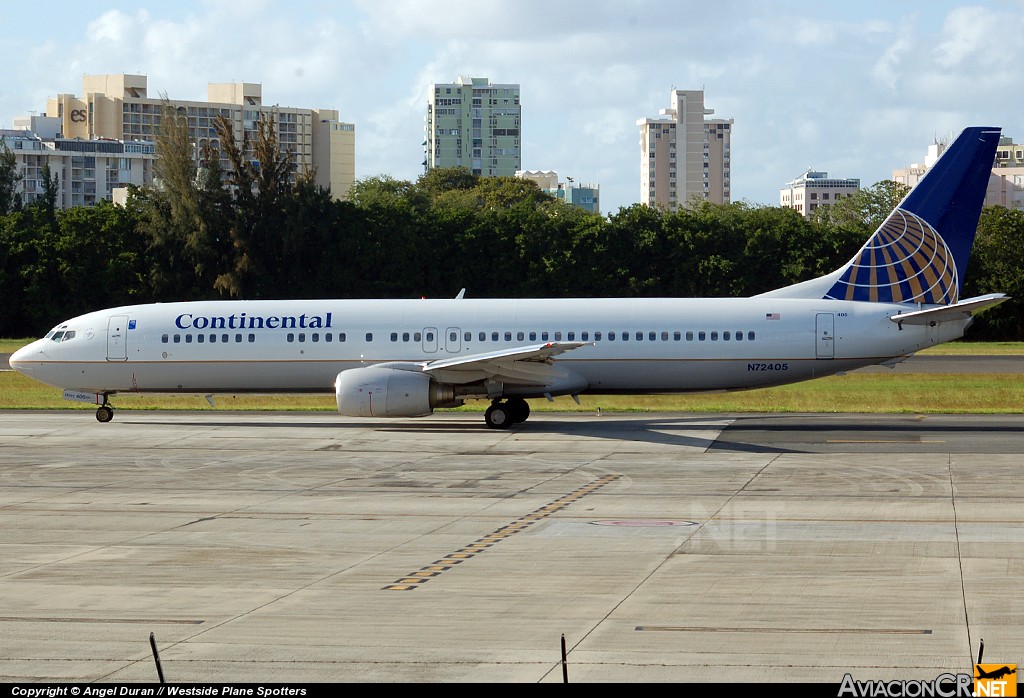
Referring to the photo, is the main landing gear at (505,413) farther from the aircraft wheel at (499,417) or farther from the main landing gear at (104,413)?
the main landing gear at (104,413)

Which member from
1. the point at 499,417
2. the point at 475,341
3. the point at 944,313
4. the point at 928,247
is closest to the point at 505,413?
the point at 499,417

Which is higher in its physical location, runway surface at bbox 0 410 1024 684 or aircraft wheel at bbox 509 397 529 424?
Answer: aircraft wheel at bbox 509 397 529 424

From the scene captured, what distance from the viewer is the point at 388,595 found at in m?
14.9

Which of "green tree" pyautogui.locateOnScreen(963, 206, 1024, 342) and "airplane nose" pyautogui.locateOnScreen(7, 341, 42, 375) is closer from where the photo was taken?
"airplane nose" pyautogui.locateOnScreen(7, 341, 42, 375)

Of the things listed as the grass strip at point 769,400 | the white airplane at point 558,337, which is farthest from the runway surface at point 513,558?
the grass strip at point 769,400

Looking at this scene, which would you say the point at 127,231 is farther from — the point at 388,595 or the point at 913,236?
the point at 388,595

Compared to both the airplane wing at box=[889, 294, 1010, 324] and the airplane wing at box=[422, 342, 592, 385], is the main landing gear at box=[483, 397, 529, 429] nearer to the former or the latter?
the airplane wing at box=[422, 342, 592, 385]

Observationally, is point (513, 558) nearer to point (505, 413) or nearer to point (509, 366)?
point (509, 366)

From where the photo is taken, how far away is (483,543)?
18359 millimetres

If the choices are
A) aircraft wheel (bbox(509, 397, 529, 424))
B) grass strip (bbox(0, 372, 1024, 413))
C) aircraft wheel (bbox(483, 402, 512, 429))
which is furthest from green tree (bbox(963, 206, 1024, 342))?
aircraft wheel (bbox(483, 402, 512, 429))

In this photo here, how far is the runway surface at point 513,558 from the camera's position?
1212 cm

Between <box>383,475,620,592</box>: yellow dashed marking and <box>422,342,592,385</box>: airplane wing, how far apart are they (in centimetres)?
808

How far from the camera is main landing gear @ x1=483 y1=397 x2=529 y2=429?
115 feet

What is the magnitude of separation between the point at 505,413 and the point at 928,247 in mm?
12668
